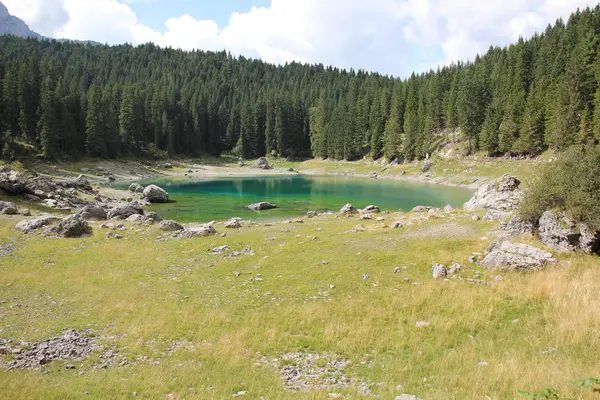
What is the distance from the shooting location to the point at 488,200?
34875mm

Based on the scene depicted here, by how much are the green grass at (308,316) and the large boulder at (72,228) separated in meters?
4.66

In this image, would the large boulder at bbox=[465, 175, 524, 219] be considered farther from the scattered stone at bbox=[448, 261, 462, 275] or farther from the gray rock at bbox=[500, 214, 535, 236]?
the scattered stone at bbox=[448, 261, 462, 275]

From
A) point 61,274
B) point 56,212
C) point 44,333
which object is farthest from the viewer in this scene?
point 56,212

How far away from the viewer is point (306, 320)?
14.8 metres

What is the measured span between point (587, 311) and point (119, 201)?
64.9 m

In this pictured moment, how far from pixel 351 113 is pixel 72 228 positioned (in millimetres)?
136246

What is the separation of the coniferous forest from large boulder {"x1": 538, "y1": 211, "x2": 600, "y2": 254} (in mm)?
74347

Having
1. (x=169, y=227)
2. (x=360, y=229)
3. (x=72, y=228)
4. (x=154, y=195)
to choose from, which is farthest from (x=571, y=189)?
(x=154, y=195)

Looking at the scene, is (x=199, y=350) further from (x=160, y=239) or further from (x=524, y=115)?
(x=524, y=115)

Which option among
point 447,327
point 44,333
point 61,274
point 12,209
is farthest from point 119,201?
point 447,327

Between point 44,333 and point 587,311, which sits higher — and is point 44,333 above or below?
below

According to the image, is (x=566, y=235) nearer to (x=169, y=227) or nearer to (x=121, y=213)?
(x=169, y=227)

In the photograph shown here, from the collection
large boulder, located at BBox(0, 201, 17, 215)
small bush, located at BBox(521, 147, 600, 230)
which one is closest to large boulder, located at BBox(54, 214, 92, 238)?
large boulder, located at BBox(0, 201, 17, 215)

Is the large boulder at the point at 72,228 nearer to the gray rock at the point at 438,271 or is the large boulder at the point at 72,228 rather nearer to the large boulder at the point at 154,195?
the gray rock at the point at 438,271
